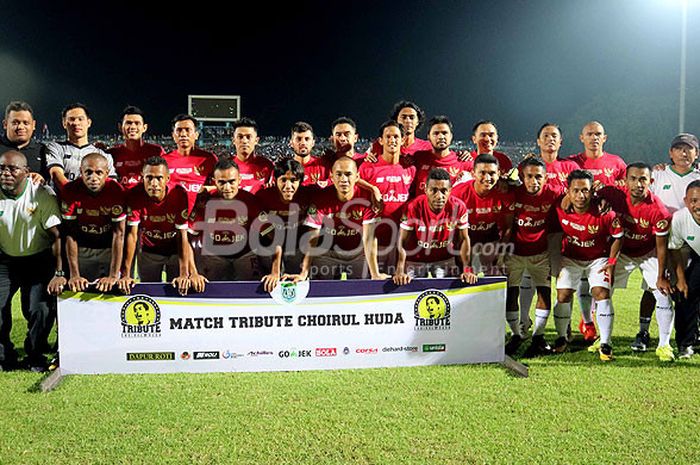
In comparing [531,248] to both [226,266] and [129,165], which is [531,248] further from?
[129,165]

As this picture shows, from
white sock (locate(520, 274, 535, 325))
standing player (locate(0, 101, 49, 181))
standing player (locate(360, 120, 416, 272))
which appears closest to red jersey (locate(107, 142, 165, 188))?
standing player (locate(0, 101, 49, 181))

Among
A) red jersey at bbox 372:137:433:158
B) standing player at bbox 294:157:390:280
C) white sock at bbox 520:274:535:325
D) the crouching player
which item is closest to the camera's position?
the crouching player

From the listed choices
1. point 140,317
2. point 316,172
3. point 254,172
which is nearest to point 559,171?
point 316,172

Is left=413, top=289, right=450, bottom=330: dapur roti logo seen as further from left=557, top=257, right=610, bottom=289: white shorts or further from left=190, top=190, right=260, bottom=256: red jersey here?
left=190, top=190, right=260, bottom=256: red jersey

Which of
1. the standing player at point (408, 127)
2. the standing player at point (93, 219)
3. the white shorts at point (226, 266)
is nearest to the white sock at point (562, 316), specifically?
the standing player at point (408, 127)

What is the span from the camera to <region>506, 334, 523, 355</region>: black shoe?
502 cm

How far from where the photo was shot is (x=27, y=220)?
4449 mm

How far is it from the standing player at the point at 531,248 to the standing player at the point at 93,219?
324cm

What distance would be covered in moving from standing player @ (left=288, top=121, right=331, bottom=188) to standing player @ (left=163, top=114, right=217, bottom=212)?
33.0 inches

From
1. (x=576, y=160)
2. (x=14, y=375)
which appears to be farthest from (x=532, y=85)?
(x=14, y=375)

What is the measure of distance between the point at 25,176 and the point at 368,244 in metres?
2.72

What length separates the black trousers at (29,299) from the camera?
445cm

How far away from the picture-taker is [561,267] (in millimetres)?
5082

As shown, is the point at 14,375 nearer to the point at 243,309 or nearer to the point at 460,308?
the point at 243,309
